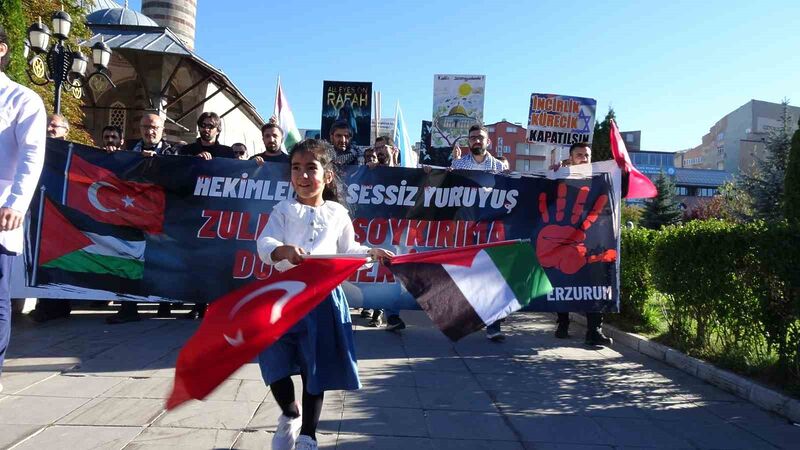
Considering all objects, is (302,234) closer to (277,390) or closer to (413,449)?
(277,390)

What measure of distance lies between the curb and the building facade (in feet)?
216

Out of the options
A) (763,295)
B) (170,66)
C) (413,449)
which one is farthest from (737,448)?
(170,66)

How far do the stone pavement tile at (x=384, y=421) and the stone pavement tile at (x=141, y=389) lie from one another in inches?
48.5

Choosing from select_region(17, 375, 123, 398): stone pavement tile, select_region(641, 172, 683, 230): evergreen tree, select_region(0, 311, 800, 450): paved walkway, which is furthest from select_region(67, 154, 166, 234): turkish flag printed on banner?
select_region(641, 172, 683, 230): evergreen tree

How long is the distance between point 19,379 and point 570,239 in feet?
17.1

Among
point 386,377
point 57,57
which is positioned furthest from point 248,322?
point 57,57

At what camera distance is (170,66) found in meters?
18.2

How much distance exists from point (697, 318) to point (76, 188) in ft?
21.1

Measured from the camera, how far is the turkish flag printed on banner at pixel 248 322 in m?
2.55

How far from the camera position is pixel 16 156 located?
3.33 meters

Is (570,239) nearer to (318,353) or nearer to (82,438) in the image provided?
(318,353)

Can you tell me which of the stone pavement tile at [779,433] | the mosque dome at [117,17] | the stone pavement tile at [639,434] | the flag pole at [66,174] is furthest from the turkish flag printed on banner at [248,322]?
the mosque dome at [117,17]

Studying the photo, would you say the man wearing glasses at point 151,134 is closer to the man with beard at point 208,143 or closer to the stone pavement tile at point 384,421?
the man with beard at point 208,143

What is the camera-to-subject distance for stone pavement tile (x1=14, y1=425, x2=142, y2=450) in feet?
9.96
